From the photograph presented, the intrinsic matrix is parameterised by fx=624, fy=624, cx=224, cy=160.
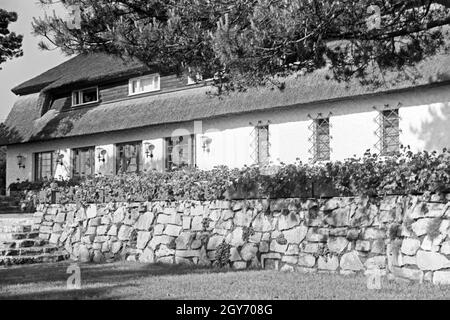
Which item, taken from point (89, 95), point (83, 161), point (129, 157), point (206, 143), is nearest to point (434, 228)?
point (206, 143)

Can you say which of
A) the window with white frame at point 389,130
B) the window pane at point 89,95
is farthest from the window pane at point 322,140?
the window pane at point 89,95

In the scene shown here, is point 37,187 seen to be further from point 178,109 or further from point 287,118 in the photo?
point 287,118

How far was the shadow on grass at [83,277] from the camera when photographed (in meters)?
8.35

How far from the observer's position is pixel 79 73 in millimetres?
22969

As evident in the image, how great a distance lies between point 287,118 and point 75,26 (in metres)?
8.85

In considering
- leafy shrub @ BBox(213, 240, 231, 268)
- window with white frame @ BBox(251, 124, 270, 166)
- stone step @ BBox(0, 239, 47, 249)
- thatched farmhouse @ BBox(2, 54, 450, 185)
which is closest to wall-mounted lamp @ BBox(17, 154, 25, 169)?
thatched farmhouse @ BBox(2, 54, 450, 185)

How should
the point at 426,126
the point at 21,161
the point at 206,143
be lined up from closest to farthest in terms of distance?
the point at 426,126 < the point at 206,143 < the point at 21,161

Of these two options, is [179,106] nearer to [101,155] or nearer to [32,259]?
[101,155]

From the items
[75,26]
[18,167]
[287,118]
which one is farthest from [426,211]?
[18,167]

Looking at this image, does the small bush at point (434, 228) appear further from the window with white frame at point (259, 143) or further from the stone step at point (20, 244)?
the window with white frame at point (259, 143)

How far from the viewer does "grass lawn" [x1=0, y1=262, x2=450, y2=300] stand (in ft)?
24.6

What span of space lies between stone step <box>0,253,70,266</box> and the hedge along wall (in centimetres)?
37

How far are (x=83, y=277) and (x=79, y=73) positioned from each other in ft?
46.7

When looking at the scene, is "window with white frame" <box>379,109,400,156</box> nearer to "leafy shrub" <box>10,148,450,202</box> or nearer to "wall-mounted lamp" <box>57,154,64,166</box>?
"leafy shrub" <box>10,148,450,202</box>
